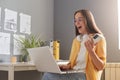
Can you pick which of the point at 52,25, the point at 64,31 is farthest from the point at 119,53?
the point at 52,25

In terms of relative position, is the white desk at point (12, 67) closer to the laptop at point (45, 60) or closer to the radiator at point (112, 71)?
the laptop at point (45, 60)

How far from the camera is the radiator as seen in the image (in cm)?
259

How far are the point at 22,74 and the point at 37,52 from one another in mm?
1300

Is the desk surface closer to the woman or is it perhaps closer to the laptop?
the laptop

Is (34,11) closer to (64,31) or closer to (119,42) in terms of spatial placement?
(64,31)

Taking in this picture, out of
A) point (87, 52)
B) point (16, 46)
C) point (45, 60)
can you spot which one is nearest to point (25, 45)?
point (16, 46)

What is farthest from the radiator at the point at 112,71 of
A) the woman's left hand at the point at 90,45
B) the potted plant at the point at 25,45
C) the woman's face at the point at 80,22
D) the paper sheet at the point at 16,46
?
the woman's left hand at the point at 90,45

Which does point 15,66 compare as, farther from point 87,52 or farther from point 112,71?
point 112,71

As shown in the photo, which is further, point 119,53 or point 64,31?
point 64,31

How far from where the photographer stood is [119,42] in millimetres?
2865

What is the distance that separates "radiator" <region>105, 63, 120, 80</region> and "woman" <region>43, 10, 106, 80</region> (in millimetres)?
1158

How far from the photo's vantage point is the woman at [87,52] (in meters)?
1.34

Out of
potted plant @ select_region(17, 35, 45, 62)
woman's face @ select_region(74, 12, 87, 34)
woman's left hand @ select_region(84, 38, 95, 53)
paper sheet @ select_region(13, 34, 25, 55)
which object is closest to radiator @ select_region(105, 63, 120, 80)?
potted plant @ select_region(17, 35, 45, 62)

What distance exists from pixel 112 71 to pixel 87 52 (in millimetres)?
1325
